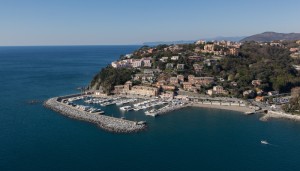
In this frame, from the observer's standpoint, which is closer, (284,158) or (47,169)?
(47,169)

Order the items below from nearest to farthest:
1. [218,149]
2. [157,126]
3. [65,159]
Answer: [65,159], [218,149], [157,126]

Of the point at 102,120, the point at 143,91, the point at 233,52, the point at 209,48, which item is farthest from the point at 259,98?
the point at 209,48

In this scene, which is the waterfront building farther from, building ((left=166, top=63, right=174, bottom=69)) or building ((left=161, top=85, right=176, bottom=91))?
building ((left=166, top=63, right=174, bottom=69))

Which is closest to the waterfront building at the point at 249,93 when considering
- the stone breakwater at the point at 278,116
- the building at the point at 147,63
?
the stone breakwater at the point at 278,116

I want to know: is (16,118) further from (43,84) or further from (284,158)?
(284,158)

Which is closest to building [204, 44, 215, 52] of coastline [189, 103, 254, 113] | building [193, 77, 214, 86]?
building [193, 77, 214, 86]

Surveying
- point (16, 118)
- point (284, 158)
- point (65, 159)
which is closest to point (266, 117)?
point (284, 158)

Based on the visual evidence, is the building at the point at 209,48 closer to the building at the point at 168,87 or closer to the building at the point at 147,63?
the building at the point at 147,63
